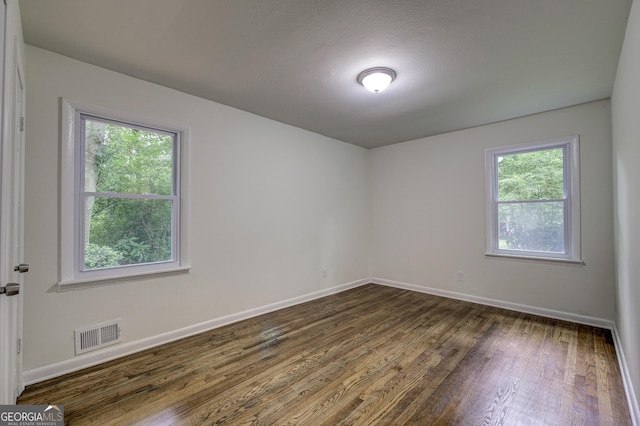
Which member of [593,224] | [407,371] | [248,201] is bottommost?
[407,371]

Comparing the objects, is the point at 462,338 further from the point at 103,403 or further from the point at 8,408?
the point at 8,408

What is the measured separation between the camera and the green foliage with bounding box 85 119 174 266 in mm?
2508

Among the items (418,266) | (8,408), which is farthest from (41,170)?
(418,266)

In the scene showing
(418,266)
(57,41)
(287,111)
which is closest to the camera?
(57,41)

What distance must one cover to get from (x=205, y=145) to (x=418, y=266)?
3.67 metres

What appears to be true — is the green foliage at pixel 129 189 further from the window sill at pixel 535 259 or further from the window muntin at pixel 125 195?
the window sill at pixel 535 259

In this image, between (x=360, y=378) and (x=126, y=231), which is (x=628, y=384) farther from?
(x=126, y=231)

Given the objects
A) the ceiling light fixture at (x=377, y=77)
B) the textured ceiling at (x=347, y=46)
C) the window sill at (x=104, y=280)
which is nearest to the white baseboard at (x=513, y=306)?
the textured ceiling at (x=347, y=46)

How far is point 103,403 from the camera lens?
6.26ft

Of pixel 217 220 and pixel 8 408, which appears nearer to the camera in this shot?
pixel 8 408

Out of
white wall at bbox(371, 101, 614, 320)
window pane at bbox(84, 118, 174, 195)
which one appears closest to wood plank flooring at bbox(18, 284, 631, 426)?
white wall at bbox(371, 101, 614, 320)

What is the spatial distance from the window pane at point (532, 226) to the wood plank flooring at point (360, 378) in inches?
37.2

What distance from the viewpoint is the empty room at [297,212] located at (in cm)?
184

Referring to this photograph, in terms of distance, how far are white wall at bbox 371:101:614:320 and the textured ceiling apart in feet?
1.79
